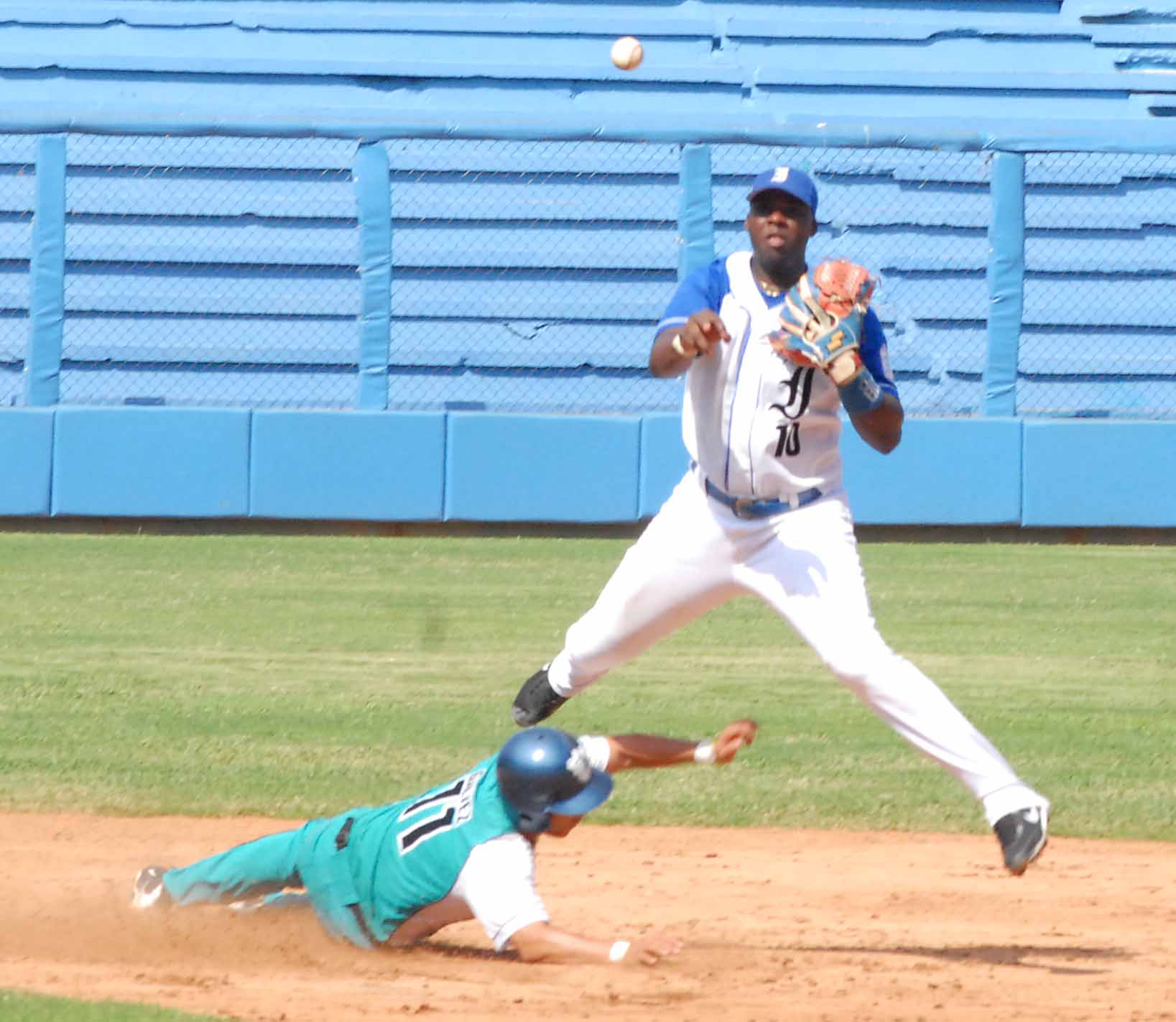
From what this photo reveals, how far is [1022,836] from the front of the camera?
14.4 ft

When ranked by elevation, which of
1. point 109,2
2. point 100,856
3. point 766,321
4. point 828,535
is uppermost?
point 109,2

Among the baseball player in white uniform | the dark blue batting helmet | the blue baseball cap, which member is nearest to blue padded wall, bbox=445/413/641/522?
the baseball player in white uniform

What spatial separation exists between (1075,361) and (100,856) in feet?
36.1

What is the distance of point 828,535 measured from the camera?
15.3 feet

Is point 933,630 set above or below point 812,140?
below

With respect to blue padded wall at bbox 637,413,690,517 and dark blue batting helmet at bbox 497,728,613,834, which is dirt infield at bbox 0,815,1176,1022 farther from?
blue padded wall at bbox 637,413,690,517

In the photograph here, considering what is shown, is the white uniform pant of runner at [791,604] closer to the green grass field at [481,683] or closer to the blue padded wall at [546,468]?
the green grass field at [481,683]

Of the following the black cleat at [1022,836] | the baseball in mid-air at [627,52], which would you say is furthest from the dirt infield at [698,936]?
the baseball in mid-air at [627,52]

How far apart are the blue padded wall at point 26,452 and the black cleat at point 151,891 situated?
8846mm

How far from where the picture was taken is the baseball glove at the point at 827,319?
4.41 metres

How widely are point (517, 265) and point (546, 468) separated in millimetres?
2305

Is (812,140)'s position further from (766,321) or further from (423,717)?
(766,321)

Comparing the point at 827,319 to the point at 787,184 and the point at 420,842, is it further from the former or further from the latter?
the point at 420,842

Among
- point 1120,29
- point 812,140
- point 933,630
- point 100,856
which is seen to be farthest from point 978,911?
point 1120,29
